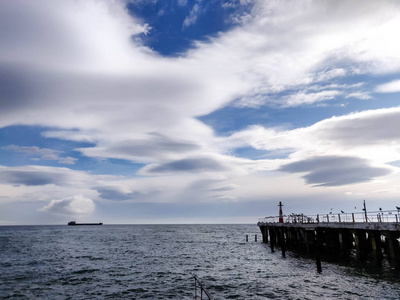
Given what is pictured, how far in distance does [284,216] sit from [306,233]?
1441 centimetres

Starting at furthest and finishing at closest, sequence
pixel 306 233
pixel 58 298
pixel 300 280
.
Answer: pixel 306 233, pixel 300 280, pixel 58 298

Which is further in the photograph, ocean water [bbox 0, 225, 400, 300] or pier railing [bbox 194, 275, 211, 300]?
ocean water [bbox 0, 225, 400, 300]

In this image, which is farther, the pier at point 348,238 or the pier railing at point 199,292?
the pier at point 348,238

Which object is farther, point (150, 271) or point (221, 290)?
point (150, 271)

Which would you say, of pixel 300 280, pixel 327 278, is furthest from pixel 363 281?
pixel 300 280

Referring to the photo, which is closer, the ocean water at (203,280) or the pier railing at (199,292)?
the pier railing at (199,292)

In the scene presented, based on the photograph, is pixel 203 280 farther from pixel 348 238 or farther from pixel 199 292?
pixel 348 238

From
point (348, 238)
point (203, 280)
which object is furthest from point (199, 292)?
point (348, 238)

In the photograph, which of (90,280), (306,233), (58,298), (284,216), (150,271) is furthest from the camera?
(284,216)

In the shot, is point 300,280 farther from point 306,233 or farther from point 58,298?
point 58,298

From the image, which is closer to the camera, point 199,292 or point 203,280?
point 199,292

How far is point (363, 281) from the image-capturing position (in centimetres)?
2341

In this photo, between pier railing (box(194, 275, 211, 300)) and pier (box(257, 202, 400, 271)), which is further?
pier (box(257, 202, 400, 271))

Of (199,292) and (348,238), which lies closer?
(199,292)
